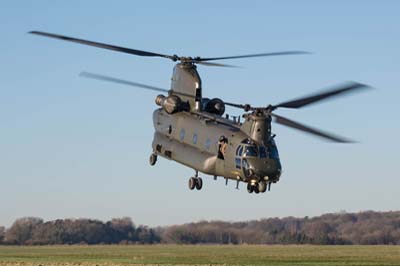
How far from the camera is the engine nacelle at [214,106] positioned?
2373 inches

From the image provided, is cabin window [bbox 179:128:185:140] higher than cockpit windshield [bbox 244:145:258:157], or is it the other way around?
cabin window [bbox 179:128:185:140]

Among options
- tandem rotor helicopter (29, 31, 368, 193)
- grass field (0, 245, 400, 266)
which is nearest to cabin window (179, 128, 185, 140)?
tandem rotor helicopter (29, 31, 368, 193)

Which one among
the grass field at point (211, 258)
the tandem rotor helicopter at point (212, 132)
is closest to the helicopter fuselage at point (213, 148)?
the tandem rotor helicopter at point (212, 132)

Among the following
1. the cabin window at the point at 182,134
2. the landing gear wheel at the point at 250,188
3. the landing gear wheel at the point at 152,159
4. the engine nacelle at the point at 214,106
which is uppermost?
the engine nacelle at the point at 214,106

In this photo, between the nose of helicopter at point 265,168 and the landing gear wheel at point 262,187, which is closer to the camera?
the nose of helicopter at point 265,168

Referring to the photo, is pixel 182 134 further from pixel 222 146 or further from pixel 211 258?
pixel 211 258

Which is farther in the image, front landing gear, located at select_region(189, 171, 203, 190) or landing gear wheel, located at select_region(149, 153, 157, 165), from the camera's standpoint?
landing gear wheel, located at select_region(149, 153, 157, 165)

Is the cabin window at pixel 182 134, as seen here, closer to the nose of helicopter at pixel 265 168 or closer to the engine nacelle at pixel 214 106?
the engine nacelle at pixel 214 106

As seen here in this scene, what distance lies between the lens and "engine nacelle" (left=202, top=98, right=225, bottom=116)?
198 feet

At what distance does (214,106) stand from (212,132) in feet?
18.6

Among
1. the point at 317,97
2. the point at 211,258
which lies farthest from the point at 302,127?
the point at 211,258

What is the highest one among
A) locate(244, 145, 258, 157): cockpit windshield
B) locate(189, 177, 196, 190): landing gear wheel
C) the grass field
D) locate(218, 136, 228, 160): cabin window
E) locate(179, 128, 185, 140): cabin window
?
locate(179, 128, 185, 140): cabin window

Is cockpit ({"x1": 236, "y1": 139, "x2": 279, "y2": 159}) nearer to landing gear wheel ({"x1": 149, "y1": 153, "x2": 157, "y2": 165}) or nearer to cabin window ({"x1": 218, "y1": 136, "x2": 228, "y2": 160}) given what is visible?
cabin window ({"x1": 218, "y1": 136, "x2": 228, "y2": 160})

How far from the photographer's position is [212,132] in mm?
54969
